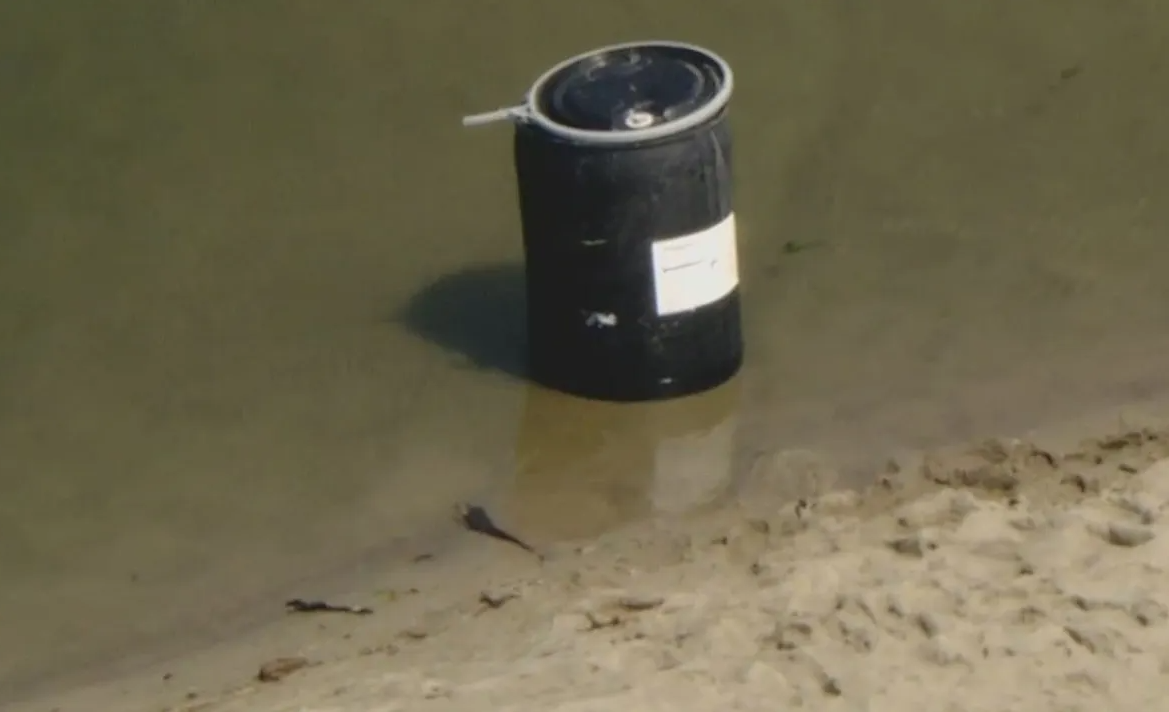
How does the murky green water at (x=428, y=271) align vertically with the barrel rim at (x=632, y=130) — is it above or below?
below

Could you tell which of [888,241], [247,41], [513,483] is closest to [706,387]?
[513,483]

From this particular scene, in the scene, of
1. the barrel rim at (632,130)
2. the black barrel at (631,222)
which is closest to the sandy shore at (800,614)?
the black barrel at (631,222)

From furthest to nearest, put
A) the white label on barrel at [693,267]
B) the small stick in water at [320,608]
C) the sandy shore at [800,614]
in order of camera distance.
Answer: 1. the white label on barrel at [693,267]
2. the small stick in water at [320,608]
3. the sandy shore at [800,614]

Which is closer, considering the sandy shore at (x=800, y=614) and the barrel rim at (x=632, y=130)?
the sandy shore at (x=800, y=614)

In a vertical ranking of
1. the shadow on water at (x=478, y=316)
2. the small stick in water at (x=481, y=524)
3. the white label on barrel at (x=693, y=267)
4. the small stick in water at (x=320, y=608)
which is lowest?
the small stick in water at (x=320, y=608)

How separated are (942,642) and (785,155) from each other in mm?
2036

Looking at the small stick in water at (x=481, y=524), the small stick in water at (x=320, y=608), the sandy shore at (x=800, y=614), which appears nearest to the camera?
the sandy shore at (x=800, y=614)

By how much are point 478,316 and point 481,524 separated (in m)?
0.77

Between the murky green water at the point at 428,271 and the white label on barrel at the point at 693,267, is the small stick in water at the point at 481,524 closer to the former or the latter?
the murky green water at the point at 428,271

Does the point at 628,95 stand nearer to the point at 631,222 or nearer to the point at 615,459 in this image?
the point at 631,222

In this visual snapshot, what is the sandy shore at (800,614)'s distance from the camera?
2.35m

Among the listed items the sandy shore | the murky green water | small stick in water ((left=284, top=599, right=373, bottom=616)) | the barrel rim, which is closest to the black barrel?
the barrel rim

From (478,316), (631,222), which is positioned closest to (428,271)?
(478,316)

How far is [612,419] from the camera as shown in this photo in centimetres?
339
